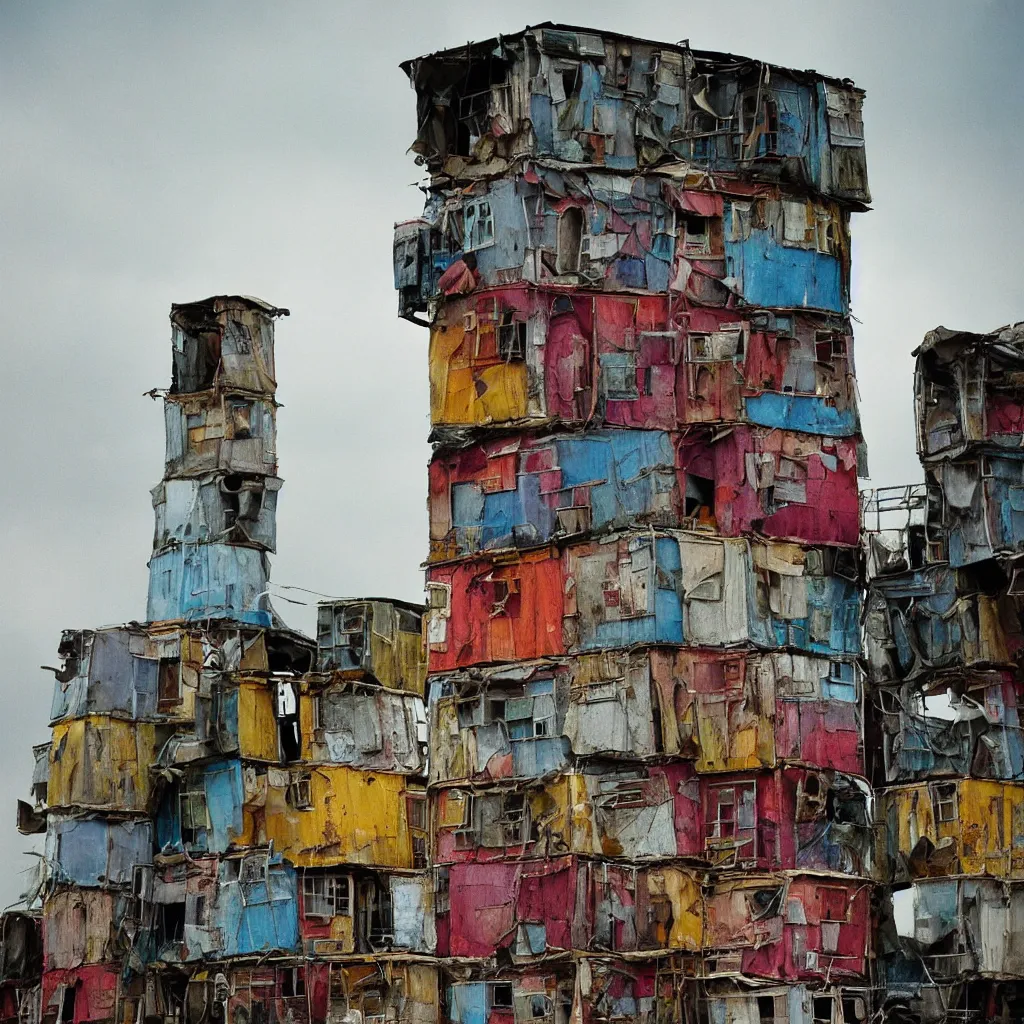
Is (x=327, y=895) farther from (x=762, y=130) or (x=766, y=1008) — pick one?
(x=762, y=130)

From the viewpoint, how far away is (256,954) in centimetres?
7450

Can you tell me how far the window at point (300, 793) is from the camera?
251 feet

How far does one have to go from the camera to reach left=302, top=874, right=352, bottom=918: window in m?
75.7

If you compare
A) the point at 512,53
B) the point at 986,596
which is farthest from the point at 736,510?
the point at 512,53

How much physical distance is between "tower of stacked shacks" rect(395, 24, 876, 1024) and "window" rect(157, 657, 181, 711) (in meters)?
14.5

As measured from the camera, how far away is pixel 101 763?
77.2 metres

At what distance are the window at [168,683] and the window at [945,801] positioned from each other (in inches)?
955

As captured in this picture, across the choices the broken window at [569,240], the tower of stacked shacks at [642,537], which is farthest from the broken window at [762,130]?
the broken window at [569,240]

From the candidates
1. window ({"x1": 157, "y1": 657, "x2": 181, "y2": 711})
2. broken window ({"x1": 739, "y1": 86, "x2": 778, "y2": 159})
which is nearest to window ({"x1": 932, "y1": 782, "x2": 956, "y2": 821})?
broken window ({"x1": 739, "y1": 86, "x2": 778, "y2": 159})

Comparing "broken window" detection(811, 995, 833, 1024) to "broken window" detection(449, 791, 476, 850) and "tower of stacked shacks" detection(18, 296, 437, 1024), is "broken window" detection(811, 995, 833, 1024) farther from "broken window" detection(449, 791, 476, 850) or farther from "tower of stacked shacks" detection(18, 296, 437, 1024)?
"tower of stacked shacks" detection(18, 296, 437, 1024)

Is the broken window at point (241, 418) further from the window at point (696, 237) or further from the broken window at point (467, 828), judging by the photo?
the broken window at point (467, 828)

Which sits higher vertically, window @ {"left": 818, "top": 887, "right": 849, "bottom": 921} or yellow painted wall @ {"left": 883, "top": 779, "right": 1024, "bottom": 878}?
yellow painted wall @ {"left": 883, "top": 779, "right": 1024, "bottom": 878}

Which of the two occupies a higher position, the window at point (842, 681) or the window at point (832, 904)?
the window at point (842, 681)

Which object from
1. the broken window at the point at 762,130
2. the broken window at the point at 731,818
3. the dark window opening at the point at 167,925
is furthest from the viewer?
the dark window opening at the point at 167,925
